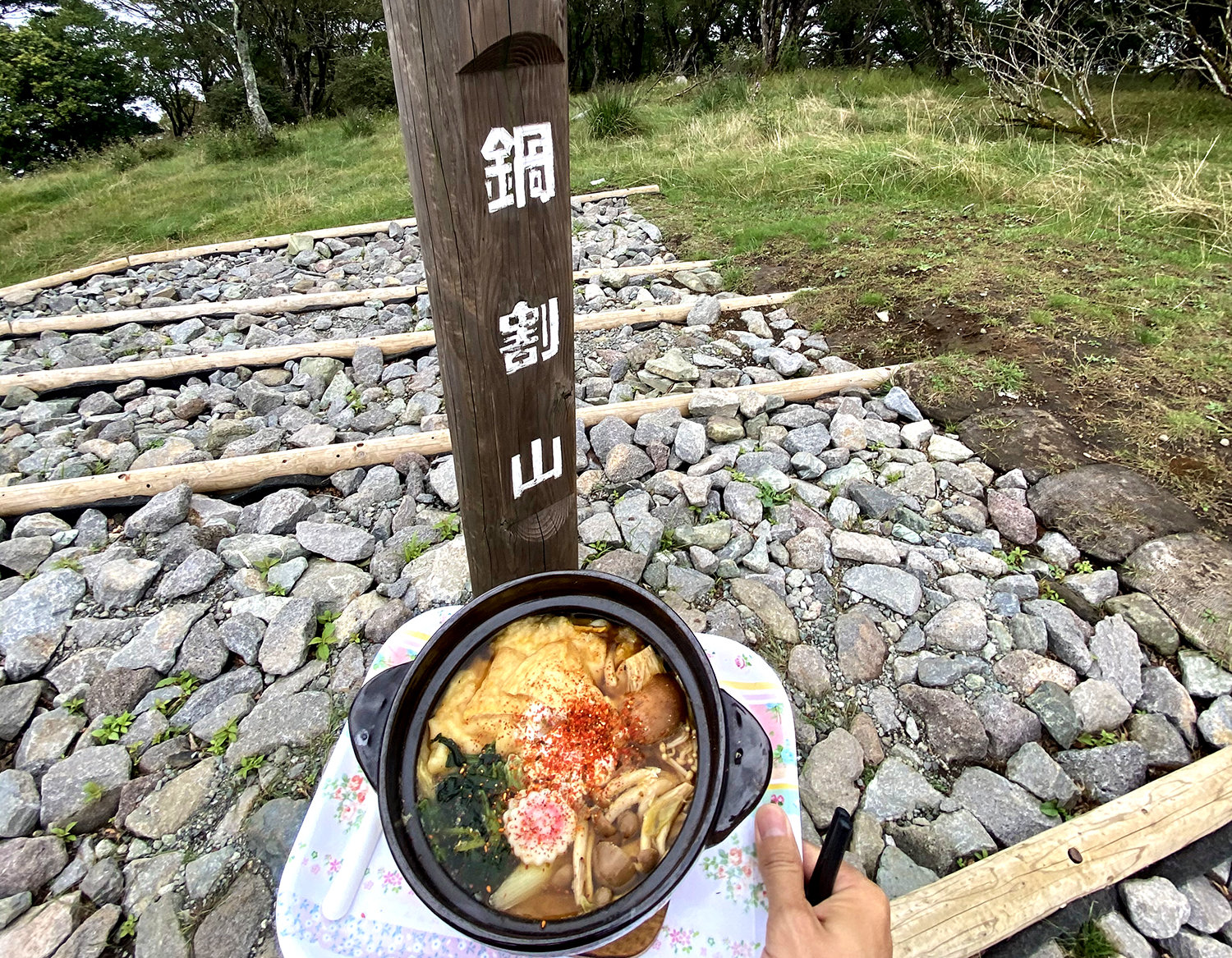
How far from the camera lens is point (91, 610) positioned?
2.58 meters

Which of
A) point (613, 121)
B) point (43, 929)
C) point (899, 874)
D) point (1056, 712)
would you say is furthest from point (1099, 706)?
point (613, 121)

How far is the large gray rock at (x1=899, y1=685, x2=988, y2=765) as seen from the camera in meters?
2.12

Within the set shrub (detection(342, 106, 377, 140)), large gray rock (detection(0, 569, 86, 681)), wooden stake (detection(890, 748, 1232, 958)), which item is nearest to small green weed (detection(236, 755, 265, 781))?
large gray rock (detection(0, 569, 86, 681))

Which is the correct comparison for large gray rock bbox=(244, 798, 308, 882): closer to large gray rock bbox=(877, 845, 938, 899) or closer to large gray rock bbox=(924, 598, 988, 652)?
large gray rock bbox=(877, 845, 938, 899)

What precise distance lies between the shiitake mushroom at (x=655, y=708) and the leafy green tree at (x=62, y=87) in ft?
74.5

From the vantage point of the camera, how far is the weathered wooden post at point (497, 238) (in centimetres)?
113

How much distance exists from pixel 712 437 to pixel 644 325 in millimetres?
1595

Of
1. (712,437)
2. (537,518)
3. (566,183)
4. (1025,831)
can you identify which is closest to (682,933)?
(537,518)

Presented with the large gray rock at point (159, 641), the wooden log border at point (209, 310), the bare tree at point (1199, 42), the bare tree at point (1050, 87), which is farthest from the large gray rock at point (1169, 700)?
the bare tree at point (1199, 42)

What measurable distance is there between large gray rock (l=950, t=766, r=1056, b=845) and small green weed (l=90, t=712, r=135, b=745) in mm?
2675

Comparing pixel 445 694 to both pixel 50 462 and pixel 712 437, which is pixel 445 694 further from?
pixel 50 462

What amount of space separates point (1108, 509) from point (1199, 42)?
9393 mm

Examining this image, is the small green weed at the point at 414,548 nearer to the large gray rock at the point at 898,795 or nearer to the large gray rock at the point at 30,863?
the large gray rock at the point at 30,863

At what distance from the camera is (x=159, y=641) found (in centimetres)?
238
